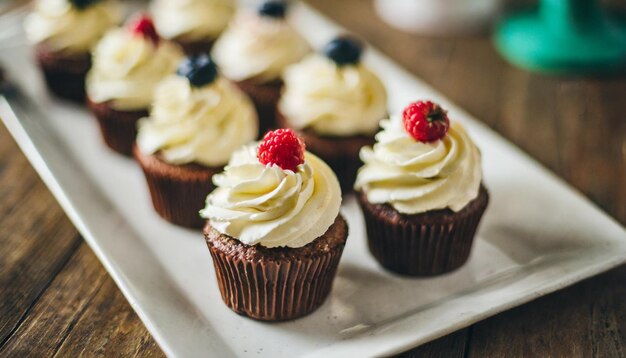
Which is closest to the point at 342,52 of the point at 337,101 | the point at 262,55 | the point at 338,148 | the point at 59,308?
the point at 337,101

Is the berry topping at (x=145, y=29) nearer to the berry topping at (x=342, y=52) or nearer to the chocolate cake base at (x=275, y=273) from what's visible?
the berry topping at (x=342, y=52)

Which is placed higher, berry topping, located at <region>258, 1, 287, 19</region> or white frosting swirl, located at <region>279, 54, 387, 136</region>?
berry topping, located at <region>258, 1, 287, 19</region>

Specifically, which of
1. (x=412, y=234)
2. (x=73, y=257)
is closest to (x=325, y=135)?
(x=412, y=234)

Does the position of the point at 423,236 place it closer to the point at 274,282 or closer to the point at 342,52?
the point at 274,282

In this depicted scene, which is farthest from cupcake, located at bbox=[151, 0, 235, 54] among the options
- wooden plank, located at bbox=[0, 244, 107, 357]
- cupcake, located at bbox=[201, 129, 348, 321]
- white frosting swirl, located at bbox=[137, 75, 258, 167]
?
cupcake, located at bbox=[201, 129, 348, 321]

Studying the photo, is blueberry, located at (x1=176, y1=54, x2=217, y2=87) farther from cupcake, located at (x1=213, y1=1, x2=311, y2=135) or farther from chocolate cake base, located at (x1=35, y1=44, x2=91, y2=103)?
chocolate cake base, located at (x1=35, y1=44, x2=91, y2=103)

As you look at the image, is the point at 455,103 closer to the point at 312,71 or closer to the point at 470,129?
the point at 470,129

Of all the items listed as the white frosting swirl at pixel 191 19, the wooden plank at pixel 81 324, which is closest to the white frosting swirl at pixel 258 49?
the white frosting swirl at pixel 191 19
